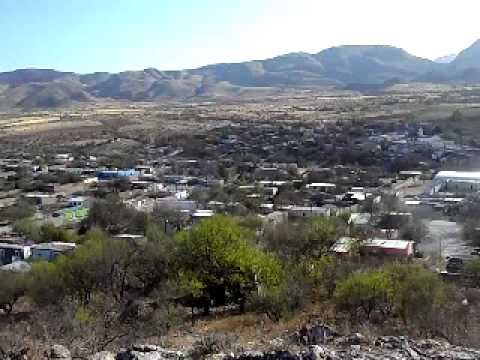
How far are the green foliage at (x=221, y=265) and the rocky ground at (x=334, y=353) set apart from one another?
9.45m

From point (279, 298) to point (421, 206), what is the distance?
24.6 meters

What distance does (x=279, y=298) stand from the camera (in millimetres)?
17906

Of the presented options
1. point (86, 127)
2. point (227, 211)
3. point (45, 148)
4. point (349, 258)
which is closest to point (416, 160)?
point (227, 211)

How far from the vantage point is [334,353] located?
9.23 m

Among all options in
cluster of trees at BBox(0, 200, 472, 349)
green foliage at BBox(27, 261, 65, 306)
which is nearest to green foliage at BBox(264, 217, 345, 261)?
cluster of trees at BBox(0, 200, 472, 349)

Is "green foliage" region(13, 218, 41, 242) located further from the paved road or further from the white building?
the white building

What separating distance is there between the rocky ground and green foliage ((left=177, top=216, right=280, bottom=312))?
31.0 feet

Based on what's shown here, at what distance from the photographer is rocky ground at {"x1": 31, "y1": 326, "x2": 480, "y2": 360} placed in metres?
9.15

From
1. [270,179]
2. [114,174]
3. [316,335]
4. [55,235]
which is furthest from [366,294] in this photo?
[114,174]

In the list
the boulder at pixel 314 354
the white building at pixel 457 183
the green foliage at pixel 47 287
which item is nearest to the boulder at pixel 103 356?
the boulder at pixel 314 354

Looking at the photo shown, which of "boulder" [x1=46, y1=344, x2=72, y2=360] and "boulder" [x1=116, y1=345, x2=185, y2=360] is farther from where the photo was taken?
"boulder" [x1=46, y1=344, x2=72, y2=360]

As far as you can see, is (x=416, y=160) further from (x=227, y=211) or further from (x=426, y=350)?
(x=426, y=350)

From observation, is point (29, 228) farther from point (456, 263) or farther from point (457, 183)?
point (457, 183)

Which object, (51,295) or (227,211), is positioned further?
(227,211)
